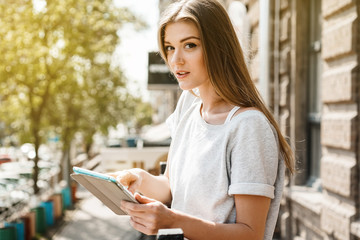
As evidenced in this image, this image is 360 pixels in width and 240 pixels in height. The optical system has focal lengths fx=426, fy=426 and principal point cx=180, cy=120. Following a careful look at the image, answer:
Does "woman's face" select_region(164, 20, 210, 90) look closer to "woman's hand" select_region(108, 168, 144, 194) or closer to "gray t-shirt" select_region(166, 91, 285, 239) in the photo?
"gray t-shirt" select_region(166, 91, 285, 239)

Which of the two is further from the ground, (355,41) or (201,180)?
(355,41)

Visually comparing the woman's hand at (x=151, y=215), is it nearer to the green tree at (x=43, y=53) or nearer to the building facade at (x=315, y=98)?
the building facade at (x=315, y=98)

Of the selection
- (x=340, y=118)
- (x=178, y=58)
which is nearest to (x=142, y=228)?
(x=178, y=58)

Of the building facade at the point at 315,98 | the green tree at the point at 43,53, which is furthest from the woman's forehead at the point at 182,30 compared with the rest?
the green tree at the point at 43,53

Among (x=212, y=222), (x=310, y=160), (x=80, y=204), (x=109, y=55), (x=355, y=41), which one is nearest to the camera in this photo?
(x=212, y=222)

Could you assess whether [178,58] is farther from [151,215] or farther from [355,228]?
[355,228]

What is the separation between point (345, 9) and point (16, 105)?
8.23 meters

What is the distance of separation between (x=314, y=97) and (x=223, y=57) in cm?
318

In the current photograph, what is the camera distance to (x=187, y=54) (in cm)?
156

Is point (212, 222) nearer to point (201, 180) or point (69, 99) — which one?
point (201, 180)

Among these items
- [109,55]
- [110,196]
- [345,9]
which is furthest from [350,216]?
[109,55]

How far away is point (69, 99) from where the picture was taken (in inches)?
470

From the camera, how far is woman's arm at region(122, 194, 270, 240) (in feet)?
4.35

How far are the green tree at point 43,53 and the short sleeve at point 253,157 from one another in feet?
27.6
